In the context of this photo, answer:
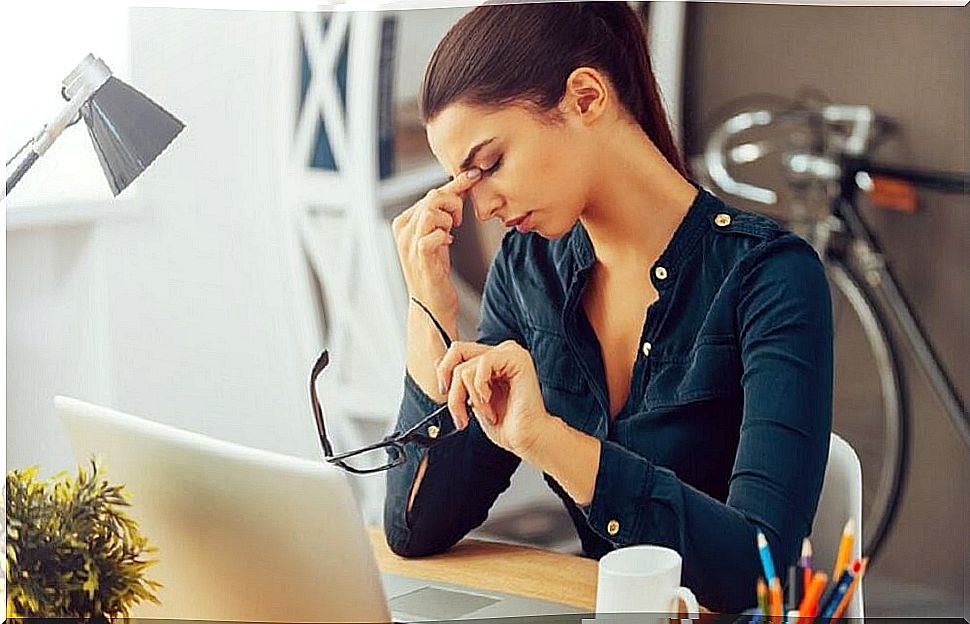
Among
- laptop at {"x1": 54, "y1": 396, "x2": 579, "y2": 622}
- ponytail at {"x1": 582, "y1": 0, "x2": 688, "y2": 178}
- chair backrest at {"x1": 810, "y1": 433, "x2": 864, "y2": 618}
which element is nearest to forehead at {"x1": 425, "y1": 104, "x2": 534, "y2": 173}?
ponytail at {"x1": 582, "y1": 0, "x2": 688, "y2": 178}

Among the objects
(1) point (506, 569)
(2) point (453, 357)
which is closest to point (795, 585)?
(1) point (506, 569)

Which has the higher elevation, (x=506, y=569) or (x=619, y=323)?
(x=619, y=323)

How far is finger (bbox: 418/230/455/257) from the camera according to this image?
1.21 metres

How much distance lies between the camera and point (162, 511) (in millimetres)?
1199

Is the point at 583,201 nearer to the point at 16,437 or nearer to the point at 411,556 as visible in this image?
the point at 411,556

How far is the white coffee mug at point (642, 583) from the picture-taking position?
1.15m

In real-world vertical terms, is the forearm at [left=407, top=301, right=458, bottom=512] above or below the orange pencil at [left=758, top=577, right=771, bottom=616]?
above

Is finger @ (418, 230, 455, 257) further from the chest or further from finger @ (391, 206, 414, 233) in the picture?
the chest

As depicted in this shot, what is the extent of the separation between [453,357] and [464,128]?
0.69 ft

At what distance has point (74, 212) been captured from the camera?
1.21m

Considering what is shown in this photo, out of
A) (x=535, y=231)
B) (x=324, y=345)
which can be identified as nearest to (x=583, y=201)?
(x=535, y=231)

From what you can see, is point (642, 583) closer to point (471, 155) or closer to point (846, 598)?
point (846, 598)

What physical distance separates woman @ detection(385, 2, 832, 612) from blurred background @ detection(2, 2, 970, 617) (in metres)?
0.02

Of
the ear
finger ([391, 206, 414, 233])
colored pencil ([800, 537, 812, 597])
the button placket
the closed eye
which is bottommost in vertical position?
colored pencil ([800, 537, 812, 597])
